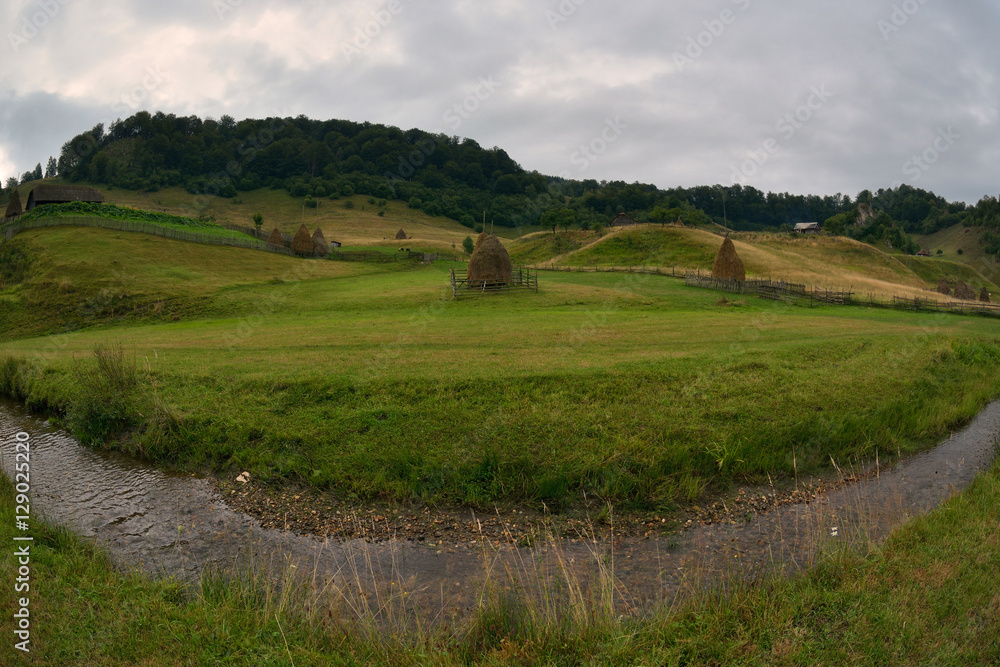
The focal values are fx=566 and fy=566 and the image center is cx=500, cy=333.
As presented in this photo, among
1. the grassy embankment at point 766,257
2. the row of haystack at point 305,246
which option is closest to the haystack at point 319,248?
the row of haystack at point 305,246

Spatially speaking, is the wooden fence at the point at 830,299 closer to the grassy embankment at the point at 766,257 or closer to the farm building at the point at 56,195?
the grassy embankment at the point at 766,257

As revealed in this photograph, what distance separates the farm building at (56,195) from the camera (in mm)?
68500

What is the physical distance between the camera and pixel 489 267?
40.3 meters

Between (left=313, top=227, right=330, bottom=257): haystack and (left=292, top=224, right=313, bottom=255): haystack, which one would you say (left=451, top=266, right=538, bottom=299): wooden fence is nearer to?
(left=292, top=224, right=313, bottom=255): haystack

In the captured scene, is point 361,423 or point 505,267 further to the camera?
point 505,267

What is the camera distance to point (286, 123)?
173m

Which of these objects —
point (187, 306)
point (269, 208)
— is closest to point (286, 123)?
point (269, 208)

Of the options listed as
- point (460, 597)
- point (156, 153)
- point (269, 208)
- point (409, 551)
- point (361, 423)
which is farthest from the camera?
point (156, 153)

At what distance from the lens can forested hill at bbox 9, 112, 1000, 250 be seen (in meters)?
136

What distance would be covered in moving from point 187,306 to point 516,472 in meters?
31.5

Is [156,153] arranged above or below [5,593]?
above

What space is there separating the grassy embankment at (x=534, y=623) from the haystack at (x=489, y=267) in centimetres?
3308

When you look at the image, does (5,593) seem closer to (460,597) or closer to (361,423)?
(460,597)

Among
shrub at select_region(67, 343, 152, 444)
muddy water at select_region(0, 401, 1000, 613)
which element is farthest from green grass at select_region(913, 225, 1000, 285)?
shrub at select_region(67, 343, 152, 444)
